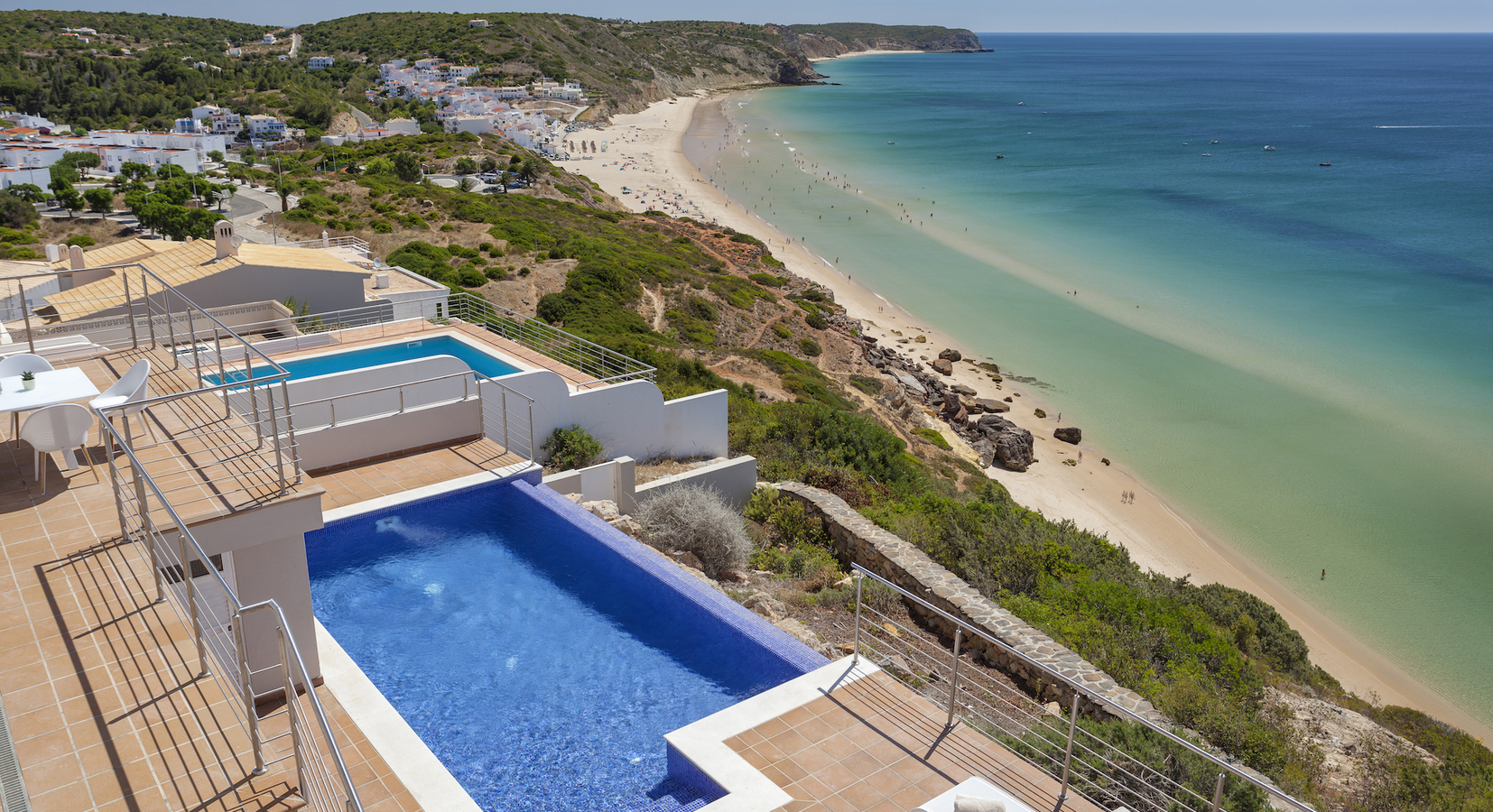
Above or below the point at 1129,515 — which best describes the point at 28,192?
above

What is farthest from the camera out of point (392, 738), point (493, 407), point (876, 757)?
point (493, 407)

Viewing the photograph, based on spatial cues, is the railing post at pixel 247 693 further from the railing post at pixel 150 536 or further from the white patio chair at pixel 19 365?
the white patio chair at pixel 19 365

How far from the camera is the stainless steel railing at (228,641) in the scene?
4512 millimetres

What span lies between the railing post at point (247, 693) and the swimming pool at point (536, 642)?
7.96ft

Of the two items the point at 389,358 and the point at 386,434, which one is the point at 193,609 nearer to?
the point at 386,434

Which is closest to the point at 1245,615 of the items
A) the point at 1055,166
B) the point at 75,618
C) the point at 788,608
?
the point at 788,608

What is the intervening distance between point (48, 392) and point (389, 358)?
8.46m

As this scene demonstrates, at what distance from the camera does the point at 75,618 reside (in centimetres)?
552

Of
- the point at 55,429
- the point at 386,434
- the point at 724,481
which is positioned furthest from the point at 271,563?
the point at 724,481

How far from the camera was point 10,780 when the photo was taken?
4.32 meters

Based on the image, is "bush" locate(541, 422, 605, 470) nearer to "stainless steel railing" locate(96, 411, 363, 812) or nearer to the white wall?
the white wall

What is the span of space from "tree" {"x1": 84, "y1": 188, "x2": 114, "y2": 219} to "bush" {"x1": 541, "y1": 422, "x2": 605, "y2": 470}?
5083 cm

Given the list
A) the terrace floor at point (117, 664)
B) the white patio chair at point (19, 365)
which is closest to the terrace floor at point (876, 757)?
the terrace floor at point (117, 664)

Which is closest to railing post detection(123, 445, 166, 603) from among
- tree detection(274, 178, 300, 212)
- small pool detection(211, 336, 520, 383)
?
small pool detection(211, 336, 520, 383)
